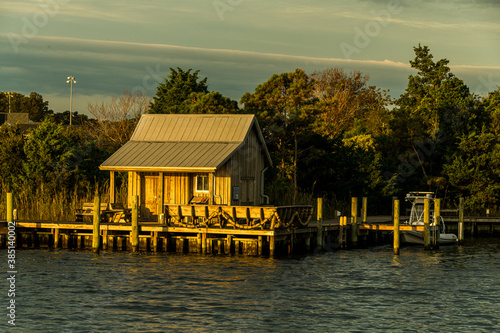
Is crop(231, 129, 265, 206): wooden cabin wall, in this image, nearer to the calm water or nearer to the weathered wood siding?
the weathered wood siding

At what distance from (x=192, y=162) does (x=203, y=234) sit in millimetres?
4353

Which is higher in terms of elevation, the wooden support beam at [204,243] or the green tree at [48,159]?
the green tree at [48,159]

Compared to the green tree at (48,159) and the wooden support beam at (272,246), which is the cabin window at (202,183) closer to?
the wooden support beam at (272,246)

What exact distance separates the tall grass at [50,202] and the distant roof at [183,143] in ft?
9.89

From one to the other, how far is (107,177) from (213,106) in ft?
28.4

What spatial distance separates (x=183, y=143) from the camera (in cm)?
4116

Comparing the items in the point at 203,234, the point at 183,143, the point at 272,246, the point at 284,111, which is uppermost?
the point at 284,111

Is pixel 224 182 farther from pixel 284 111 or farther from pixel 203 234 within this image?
pixel 284 111

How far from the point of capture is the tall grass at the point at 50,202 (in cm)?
4216

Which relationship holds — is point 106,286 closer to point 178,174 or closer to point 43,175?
point 178,174

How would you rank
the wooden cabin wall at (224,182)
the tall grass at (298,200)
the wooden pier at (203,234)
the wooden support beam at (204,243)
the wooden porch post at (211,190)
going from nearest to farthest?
the wooden pier at (203,234) → the wooden support beam at (204,243) → the wooden porch post at (211,190) → the wooden cabin wall at (224,182) → the tall grass at (298,200)

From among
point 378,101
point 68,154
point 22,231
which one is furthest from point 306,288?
point 378,101

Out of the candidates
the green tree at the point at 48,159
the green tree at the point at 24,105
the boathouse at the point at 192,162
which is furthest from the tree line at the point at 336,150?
the green tree at the point at 24,105

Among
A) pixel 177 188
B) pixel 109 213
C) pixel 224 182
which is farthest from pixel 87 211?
pixel 224 182
